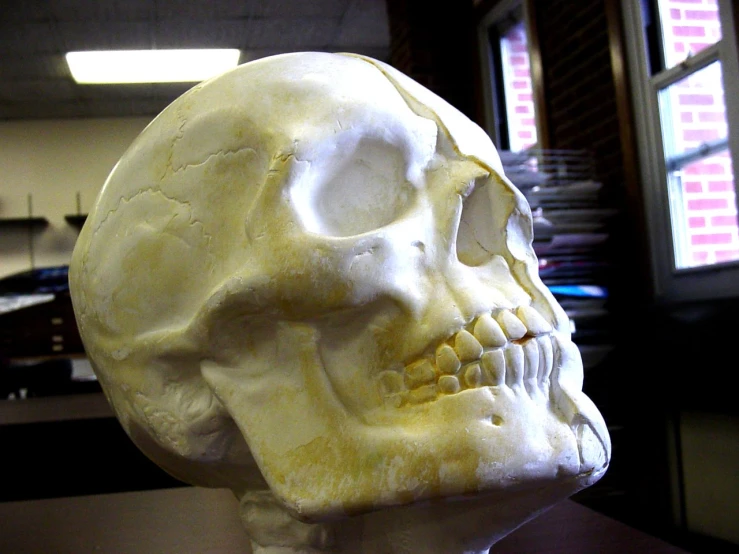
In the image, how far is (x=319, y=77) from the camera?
3.05 feet

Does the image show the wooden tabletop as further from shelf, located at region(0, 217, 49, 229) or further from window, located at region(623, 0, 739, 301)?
shelf, located at region(0, 217, 49, 229)

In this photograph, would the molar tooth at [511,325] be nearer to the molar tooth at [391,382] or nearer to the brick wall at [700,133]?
the molar tooth at [391,382]

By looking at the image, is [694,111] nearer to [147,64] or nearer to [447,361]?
[447,361]

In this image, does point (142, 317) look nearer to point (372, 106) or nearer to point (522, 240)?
point (372, 106)

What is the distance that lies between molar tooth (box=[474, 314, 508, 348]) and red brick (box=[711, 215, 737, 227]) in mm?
1988

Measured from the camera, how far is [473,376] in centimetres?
84

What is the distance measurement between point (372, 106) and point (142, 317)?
363 millimetres

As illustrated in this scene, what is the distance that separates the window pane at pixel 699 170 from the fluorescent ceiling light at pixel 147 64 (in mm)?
3383

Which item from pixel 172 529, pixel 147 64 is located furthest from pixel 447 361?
pixel 147 64

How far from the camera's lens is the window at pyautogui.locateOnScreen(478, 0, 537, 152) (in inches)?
159

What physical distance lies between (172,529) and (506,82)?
324 cm

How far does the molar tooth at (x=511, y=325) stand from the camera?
0.86 m

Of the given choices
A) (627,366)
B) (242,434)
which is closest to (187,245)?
(242,434)

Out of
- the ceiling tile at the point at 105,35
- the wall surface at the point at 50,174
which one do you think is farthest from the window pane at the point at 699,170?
the wall surface at the point at 50,174
